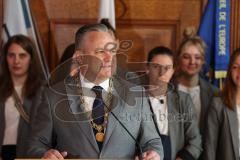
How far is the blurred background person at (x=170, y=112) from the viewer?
1.37 m

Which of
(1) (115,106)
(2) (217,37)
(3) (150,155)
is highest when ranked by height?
(2) (217,37)

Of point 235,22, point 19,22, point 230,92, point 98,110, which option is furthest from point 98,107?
point 235,22

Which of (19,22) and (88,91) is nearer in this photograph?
(88,91)

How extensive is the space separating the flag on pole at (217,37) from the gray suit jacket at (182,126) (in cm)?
48

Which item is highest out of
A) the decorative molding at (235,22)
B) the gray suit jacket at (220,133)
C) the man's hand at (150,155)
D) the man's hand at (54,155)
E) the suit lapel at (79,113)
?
the decorative molding at (235,22)

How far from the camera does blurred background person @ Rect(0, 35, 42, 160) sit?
5.37 ft

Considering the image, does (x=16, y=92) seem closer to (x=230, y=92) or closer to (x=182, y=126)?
(x=182, y=126)

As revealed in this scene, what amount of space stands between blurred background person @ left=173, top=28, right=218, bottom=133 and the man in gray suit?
2.12 ft

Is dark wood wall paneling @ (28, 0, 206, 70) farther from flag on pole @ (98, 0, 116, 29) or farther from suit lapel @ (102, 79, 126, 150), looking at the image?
suit lapel @ (102, 79, 126, 150)

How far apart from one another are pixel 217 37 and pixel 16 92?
1.04m

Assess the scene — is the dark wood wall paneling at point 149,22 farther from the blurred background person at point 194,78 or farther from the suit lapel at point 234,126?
the suit lapel at point 234,126

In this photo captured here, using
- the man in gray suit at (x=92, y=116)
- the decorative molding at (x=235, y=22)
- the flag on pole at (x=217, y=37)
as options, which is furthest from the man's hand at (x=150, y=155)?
the decorative molding at (x=235, y=22)

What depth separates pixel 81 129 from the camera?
1.05 meters

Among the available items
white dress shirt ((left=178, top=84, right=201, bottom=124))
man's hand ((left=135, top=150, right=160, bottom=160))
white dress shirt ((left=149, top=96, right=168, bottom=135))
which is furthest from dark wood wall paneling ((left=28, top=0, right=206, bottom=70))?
man's hand ((left=135, top=150, right=160, bottom=160))
